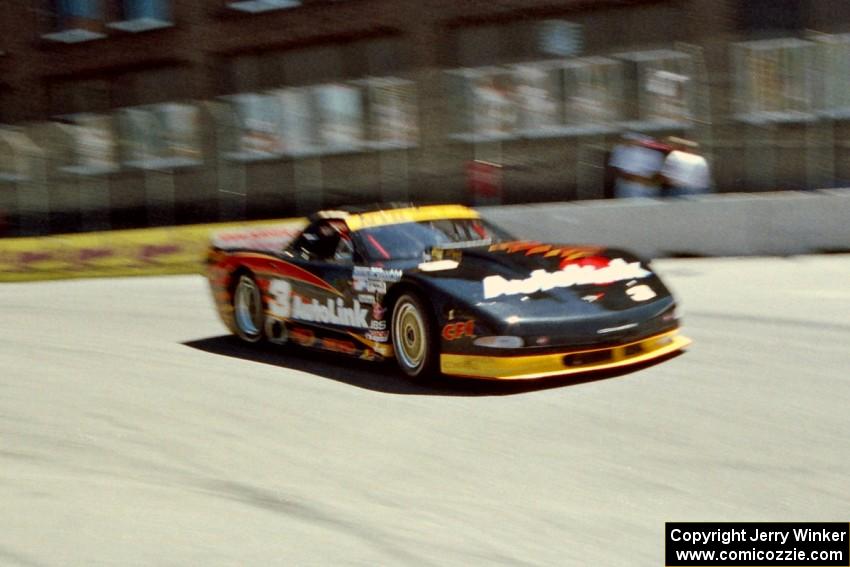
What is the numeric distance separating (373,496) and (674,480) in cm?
136

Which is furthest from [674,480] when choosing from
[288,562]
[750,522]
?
[288,562]

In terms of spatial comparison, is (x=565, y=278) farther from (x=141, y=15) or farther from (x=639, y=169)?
(x=141, y=15)

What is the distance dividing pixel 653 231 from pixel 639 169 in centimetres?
269

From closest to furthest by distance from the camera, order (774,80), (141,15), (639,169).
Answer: (639,169)
(774,80)
(141,15)

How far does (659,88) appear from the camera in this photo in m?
21.3

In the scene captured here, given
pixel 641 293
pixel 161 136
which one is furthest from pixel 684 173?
pixel 161 136

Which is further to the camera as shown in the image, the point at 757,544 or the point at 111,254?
the point at 111,254

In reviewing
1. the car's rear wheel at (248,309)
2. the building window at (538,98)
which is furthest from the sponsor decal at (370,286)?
the building window at (538,98)

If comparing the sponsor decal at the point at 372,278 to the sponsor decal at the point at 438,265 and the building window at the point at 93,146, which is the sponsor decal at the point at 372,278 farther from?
the building window at the point at 93,146

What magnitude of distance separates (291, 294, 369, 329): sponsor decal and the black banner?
4.09m

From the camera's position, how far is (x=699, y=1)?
835 inches

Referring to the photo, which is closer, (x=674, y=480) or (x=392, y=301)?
(x=674, y=480)

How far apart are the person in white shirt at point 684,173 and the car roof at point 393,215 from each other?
876 centimetres

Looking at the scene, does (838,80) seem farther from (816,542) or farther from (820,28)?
(816,542)
